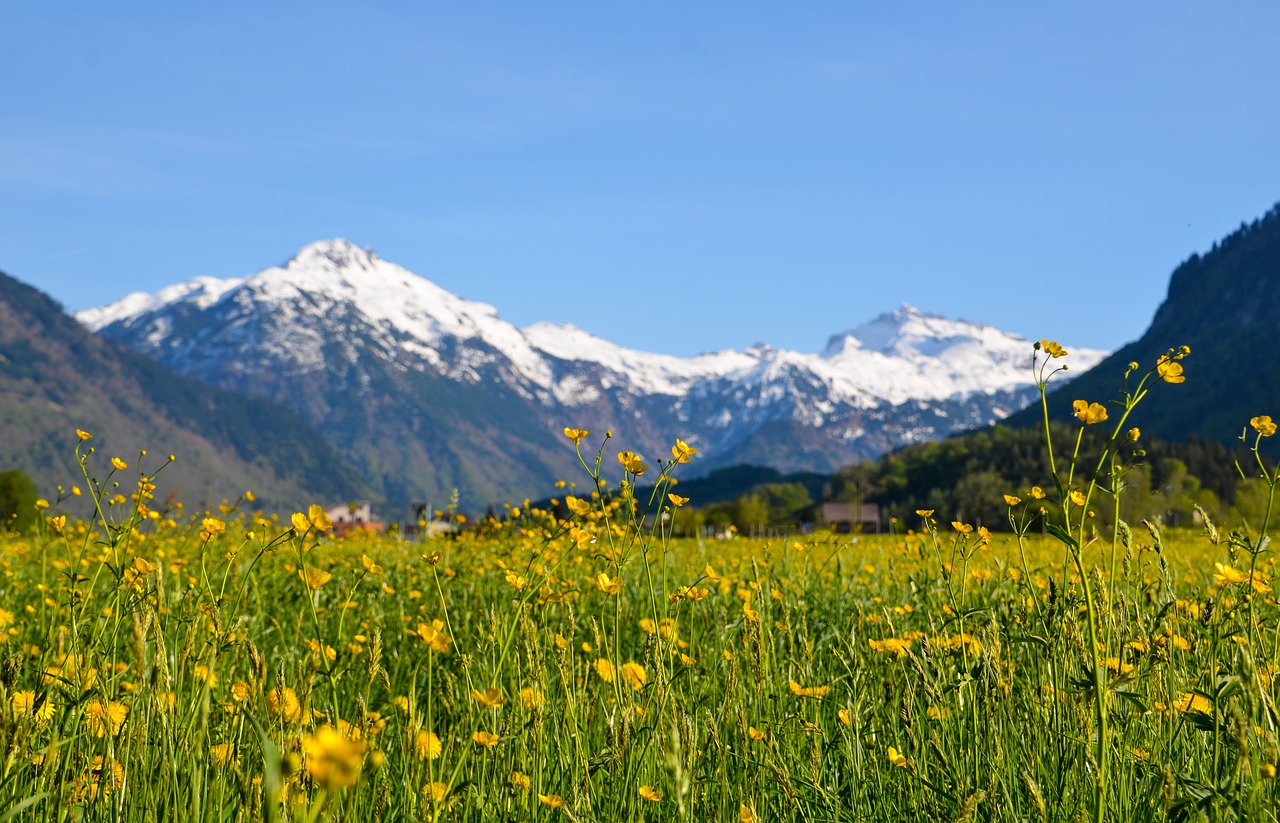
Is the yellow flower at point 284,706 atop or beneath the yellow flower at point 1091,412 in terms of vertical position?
beneath

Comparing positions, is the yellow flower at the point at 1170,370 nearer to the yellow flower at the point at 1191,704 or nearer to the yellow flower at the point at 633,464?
the yellow flower at the point at 1191,704

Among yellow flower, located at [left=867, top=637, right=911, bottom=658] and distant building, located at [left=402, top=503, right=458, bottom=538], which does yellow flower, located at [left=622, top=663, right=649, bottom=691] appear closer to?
yellow flower, located at [left=867, top=637, right=911, bottom=658]

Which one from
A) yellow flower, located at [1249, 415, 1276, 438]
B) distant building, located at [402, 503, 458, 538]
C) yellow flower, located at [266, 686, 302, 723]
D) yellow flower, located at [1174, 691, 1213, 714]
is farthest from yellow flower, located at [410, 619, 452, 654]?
distant building, located at [402, 503, 458, 538]

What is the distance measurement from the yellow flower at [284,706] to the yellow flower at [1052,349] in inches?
85.1

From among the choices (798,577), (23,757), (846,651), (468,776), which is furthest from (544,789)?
(798,577)

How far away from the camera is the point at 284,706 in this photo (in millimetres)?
2301

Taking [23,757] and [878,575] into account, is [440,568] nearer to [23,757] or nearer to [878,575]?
[878,575]

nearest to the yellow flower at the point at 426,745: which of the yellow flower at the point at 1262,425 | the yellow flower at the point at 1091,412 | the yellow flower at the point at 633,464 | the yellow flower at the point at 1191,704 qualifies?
the yellow flower at the point at 633,464

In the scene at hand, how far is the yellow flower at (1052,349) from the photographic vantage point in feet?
9.26

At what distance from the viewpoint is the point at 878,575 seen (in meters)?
8.45

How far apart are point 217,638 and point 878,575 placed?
6597 mm

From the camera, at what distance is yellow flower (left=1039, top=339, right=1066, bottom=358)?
2.82 m

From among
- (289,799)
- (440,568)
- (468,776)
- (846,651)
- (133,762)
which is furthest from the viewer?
(440,568)

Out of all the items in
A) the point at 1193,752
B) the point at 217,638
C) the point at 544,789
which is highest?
the point at 217,638
